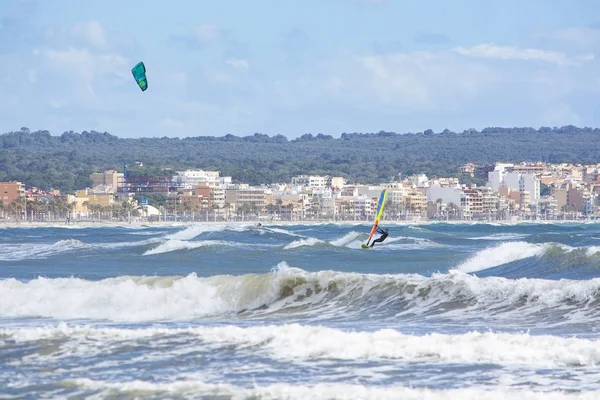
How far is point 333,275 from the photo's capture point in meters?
21.0

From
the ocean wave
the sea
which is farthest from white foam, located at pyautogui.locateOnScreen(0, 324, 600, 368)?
the ocean wave

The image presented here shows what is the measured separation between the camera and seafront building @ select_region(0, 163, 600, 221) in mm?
151125

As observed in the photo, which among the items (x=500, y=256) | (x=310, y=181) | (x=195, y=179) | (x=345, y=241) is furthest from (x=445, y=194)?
(x=500, y=256)

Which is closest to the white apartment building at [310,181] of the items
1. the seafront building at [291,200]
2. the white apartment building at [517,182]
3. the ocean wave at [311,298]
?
the seafront building at [291,200]

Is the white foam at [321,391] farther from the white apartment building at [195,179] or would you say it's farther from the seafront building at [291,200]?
the white apartment building at [195,179]

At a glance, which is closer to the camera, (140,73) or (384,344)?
(384,344)

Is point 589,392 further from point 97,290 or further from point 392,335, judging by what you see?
point 97,290

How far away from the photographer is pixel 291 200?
163 meters

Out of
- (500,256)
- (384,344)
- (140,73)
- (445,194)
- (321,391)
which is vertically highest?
(140,73)

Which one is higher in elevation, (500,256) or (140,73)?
(140,73)

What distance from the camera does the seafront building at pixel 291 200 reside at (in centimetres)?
15112

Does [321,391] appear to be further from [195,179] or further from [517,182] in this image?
[517,182]

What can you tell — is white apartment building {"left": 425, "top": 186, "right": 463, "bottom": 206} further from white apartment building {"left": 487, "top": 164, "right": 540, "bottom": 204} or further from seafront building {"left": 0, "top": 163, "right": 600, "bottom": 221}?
white apartment building {"left": 487, "top": 164, "right": 540, "bottom": 204}

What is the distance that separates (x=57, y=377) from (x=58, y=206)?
448ft
